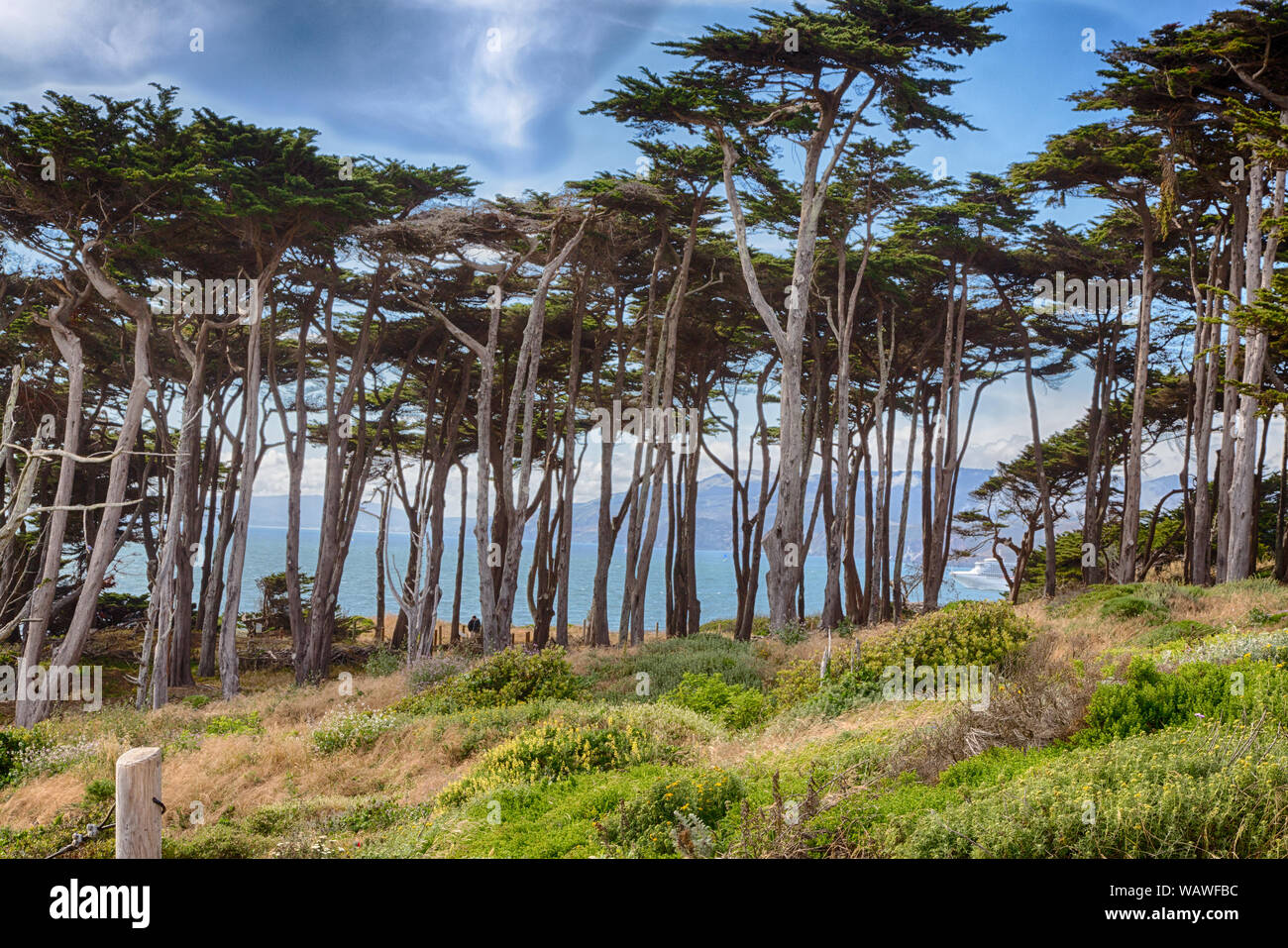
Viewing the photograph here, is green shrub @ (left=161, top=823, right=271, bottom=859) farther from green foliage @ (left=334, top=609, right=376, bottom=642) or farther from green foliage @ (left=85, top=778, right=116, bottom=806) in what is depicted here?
green foliage @ (left=334, top=609, right=376, bottom=642)

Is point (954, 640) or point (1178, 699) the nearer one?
point (1178, 699)

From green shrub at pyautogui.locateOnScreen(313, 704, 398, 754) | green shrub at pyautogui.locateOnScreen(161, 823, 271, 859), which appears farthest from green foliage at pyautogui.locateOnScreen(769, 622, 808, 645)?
A: green shrub at pyautogui.locateOnScreen(161, 823, 271, 859)

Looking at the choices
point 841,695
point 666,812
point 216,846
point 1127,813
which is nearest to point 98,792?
point 216,846

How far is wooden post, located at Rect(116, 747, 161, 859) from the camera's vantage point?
432 centimetres

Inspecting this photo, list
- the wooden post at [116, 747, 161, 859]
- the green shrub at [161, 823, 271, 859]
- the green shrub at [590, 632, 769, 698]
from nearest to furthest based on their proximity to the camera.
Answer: the wooden post at [116, 747, 161, 859]
the green shrub at [161, 823, 271, 859]
the green shrub at [590, 632, 769, 698]

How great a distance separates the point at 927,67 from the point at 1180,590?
10846mm

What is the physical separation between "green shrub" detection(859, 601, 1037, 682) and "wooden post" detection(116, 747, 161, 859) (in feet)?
27.6

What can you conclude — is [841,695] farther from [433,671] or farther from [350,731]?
[433,671]

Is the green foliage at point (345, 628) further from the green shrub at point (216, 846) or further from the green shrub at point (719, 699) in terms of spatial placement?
the green shrub at point (216, 846)

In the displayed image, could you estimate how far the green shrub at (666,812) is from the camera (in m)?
5.58

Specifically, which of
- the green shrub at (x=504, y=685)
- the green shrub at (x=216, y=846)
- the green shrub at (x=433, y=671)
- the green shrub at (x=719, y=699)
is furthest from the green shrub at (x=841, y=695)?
the green shrub at (x=433, y=671)

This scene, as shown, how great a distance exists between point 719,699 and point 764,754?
3.76 meters

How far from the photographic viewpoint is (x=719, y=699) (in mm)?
11672
